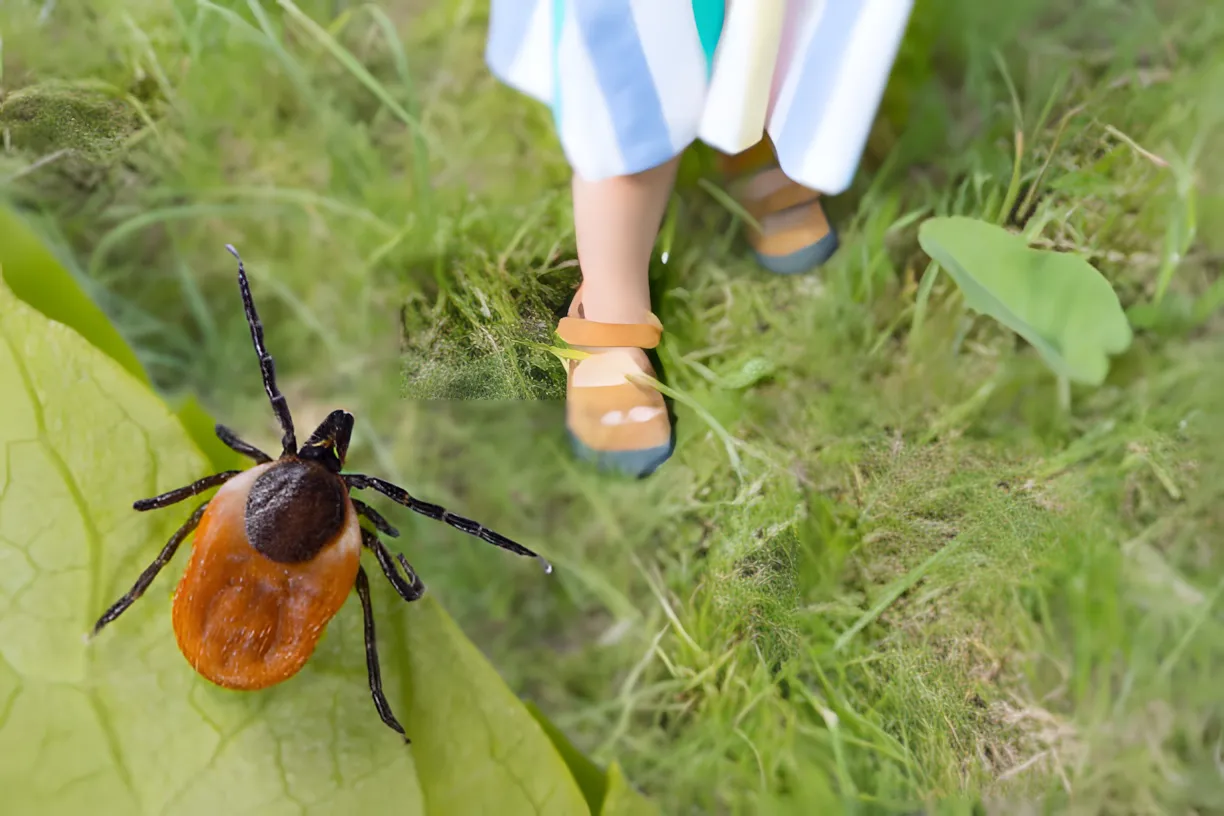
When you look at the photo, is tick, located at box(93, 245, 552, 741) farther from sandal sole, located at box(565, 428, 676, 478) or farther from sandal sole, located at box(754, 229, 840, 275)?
sandal sole, located at box(754, 229, 840, 275)

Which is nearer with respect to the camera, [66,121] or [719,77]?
[719,77]

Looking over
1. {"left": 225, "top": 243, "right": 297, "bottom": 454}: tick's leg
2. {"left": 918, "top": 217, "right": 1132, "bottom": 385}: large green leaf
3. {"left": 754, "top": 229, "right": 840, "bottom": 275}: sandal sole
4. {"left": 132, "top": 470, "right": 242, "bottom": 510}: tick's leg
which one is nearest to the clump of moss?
{"left": 225, "top": 243, "right": 297, "bottom": 454}: tick's leg

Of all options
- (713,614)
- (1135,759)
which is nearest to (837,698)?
(713,614)

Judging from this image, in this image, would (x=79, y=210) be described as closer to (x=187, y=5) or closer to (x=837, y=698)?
(x=187, y=5)

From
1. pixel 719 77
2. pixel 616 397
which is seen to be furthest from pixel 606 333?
pixel 719 77

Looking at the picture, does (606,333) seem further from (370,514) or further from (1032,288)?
(1032,288)
